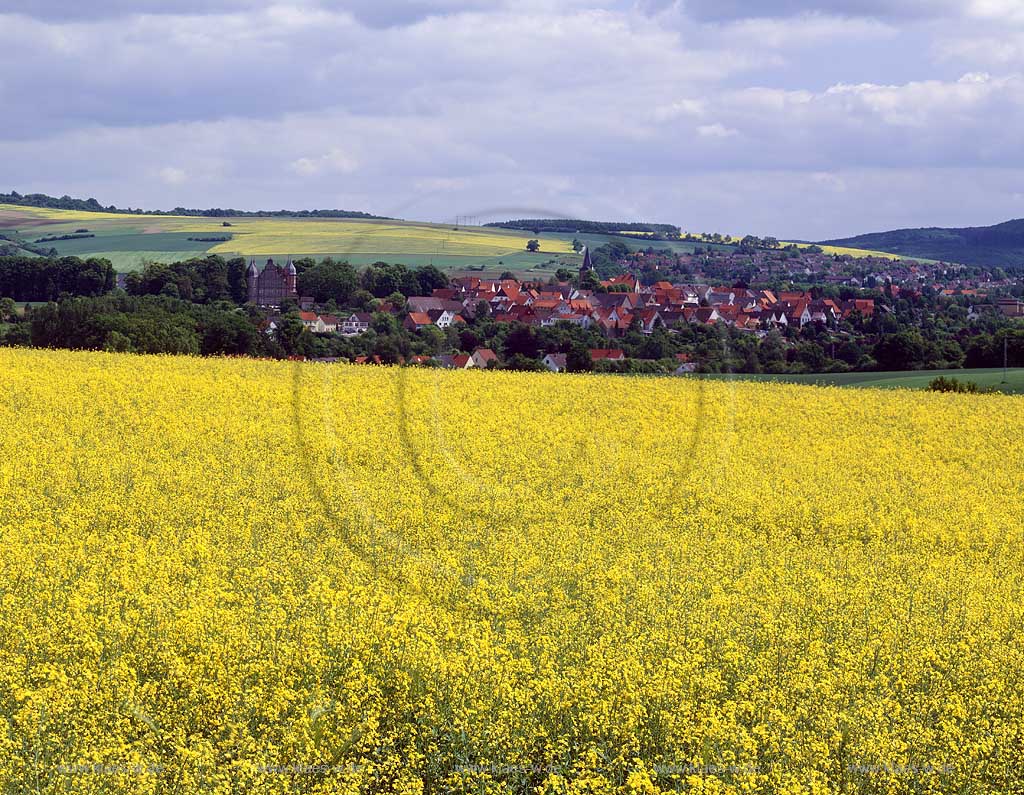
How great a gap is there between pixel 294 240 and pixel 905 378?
28.5 metres

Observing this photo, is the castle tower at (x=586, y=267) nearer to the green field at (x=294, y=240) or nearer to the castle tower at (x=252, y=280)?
the green field at (x=294, y=240)

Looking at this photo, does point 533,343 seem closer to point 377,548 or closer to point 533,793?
point 377,548

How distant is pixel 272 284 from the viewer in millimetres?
43094

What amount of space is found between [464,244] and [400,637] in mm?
9719

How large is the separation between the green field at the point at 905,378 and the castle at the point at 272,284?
1624 cm

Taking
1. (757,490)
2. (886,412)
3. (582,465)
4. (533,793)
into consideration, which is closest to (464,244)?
(582,465)

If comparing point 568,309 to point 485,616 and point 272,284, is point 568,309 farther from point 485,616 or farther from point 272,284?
point 485,616

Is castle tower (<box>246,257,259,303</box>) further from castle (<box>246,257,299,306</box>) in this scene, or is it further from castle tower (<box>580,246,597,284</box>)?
castle tower (<box>580,246,597,284</box>)

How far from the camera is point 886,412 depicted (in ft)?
93.6

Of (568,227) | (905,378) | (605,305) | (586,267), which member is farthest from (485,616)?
(905,378)

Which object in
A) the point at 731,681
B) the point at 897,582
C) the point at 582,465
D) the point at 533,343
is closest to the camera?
the point at 731,681

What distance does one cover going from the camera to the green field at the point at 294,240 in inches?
676

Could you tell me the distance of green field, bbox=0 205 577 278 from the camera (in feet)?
56.3

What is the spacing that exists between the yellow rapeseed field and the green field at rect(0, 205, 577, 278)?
359 centimetres
